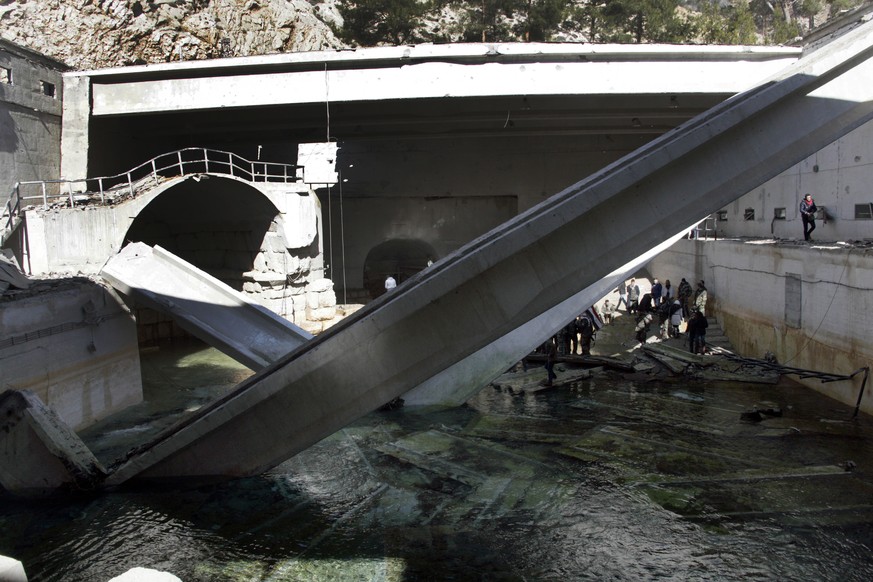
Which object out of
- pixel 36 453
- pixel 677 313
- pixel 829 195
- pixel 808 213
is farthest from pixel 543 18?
pixel 36 453

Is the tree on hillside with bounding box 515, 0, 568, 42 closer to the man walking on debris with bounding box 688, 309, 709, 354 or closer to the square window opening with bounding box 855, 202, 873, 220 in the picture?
the square window opening with bounding box 855, 202, 873, 220

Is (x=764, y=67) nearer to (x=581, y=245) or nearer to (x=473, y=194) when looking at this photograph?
(x=473, y=194)

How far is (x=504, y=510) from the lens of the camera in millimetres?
8062

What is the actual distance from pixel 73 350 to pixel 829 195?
17.6 m

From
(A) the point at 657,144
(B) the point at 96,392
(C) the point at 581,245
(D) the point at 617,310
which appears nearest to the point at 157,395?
(B) the point at 96,392

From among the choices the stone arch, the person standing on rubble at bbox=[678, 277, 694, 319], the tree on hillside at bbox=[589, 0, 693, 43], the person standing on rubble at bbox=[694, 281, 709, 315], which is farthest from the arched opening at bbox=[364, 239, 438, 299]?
the tree on hillside at bbox=[589, 0, 693, 43]

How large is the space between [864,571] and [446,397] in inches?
281

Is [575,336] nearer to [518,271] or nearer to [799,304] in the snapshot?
[799,304]

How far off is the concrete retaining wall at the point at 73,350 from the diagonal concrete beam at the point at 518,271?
10.4ft

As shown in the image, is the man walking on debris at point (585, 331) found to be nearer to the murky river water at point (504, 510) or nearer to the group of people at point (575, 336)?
the group of people at point (575, 336)

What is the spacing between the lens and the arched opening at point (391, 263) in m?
28.3

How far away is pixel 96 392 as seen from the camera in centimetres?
1195

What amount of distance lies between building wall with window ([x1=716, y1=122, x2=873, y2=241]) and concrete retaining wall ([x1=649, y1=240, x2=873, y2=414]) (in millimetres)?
1578

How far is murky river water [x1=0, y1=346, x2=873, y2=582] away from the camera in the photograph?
687 centimetres
